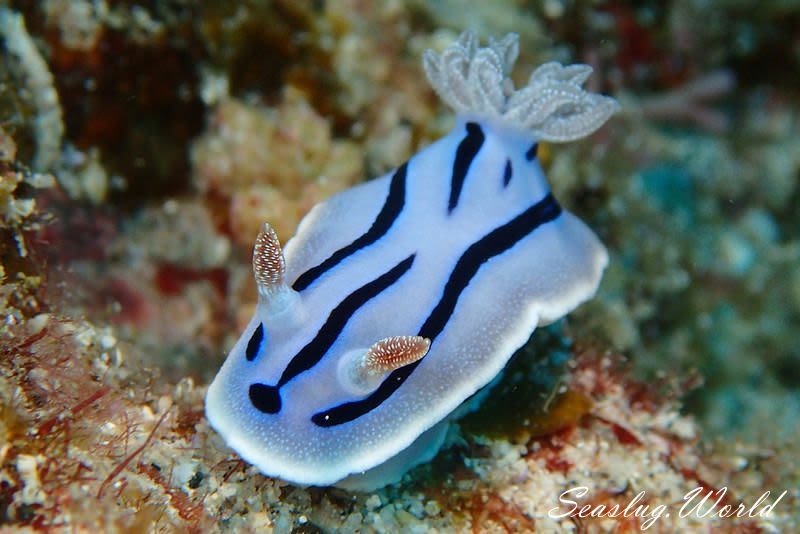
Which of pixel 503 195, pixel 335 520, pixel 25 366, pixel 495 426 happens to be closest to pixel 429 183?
pixel 503 195

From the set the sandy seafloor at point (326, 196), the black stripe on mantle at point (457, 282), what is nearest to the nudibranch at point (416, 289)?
the black stripe on mantle at point (457, 282)

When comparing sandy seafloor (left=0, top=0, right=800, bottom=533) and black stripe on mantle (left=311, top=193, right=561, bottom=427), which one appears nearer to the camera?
black stripe on mantle (left=311, top=193, right=561, bottom=427)

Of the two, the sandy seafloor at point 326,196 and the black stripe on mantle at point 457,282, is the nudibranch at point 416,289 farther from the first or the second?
the sandy seafloor at point 326,196

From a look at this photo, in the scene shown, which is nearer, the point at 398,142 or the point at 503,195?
the point at 503,195

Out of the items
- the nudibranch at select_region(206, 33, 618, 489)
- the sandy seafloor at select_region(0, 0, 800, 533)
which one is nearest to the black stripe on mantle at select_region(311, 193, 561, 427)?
the nudibranch at select_region(206, 33, 618, 489)

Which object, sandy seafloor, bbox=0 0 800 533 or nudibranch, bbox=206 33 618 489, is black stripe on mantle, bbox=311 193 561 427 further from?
sandy seafloor, bbox=0 0 800 533

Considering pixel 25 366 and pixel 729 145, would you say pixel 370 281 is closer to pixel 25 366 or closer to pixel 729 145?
pixel 25 366
